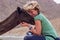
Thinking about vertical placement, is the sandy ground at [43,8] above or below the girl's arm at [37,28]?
above

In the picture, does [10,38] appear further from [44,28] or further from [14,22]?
[14,22]

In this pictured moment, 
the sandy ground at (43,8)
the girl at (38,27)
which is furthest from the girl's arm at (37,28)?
the sandy ground at (43,8)

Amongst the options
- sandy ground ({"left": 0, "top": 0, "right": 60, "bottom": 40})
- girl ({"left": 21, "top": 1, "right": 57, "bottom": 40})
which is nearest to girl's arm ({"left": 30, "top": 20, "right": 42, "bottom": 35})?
girl ({"left": 21, "top": 1, "right": 57, "bottom": 40})

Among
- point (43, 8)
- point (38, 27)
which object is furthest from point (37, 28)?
point (43, 8)

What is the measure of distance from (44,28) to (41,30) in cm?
5

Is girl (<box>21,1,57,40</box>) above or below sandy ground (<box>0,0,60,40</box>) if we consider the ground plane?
below

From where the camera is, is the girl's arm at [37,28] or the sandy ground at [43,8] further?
the sandy ground at [43,8]

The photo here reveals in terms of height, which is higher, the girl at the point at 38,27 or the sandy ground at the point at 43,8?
the sandy ground at the point at 43,8

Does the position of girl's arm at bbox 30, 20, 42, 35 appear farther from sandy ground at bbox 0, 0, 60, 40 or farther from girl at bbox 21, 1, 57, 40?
sandy ground at bbox 0, 0, 60, 40

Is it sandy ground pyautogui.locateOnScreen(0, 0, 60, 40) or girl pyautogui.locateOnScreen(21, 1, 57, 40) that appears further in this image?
sandy ground pyautogui.locateOnScreen(0, 0, 60, 40)

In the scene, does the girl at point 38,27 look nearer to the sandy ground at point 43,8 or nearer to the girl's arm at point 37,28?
the girl's arm at point 37,28

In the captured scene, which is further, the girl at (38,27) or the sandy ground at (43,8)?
the sandy ground at (43,8)

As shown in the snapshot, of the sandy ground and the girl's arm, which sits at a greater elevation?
the sandy ground

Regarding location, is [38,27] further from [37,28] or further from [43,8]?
[43,8]
